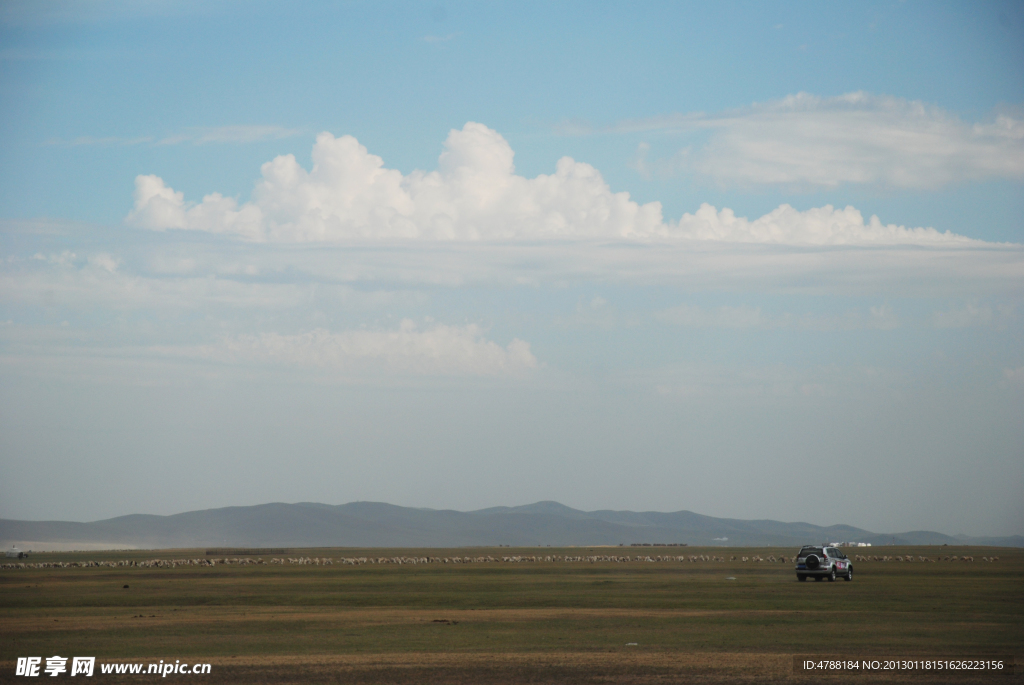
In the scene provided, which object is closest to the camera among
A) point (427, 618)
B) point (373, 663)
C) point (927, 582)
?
point (373, 663)

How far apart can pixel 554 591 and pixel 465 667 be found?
28.5m

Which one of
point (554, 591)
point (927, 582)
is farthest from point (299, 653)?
point (927, 582)

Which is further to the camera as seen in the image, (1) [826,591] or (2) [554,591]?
(2) [554,591]

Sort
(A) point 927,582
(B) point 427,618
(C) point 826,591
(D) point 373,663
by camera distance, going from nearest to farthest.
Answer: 1. (D) point 373,663
2. (B) point 427,618
3. (C) point 826,591
4. (A) point 927,582

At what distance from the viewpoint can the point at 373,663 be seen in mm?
22953

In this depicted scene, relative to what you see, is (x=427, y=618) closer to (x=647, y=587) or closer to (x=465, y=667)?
(x=465, y=667)
